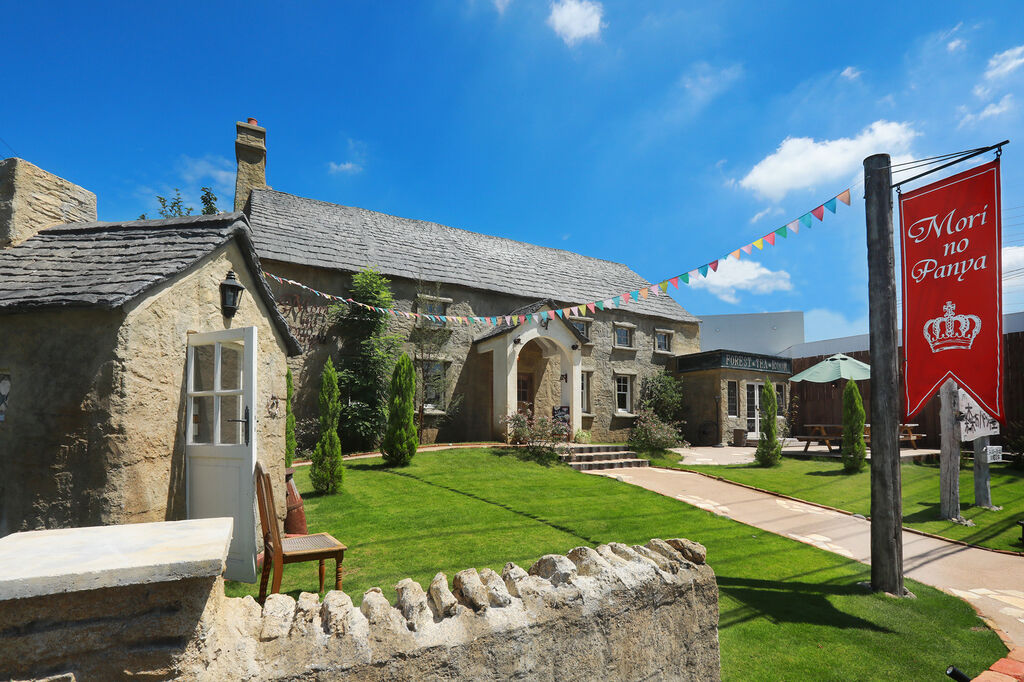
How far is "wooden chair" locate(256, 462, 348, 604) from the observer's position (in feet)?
13.1

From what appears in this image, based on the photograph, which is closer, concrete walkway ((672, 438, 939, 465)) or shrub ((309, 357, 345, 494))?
shrub ((309, 357, 345, 494))

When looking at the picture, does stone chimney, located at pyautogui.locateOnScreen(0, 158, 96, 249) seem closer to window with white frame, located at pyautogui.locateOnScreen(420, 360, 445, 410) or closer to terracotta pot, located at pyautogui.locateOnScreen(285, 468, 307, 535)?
terracotta pot, located at pyautogui.locateOnScreen(285, 468, 307, 535)

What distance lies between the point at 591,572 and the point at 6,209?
7.16 meters

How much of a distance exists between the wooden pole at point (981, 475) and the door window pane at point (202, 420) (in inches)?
445

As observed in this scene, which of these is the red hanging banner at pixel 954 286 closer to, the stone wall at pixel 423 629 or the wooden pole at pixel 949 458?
the wooden pole at pixel 949 458

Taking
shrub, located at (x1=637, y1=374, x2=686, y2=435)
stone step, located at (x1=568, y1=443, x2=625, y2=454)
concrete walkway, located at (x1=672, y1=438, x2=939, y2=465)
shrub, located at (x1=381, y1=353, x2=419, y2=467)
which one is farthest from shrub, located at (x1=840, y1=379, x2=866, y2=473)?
shrub, located at (x1=381, y1=353, x2=419, y2=467)

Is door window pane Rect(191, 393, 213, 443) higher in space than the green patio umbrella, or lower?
lower

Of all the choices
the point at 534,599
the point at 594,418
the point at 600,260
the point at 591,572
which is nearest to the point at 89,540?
the point at 534,599

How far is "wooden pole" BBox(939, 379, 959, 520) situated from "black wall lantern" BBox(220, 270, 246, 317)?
10.2 m

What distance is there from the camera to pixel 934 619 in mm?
4645

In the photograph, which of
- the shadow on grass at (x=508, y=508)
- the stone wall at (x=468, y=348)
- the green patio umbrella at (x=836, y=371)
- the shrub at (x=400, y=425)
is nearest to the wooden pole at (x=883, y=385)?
the shadow on grass at (x=508, y=508)

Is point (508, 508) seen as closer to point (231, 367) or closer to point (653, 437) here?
point (231, 367)

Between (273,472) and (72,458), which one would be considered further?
(273,472)

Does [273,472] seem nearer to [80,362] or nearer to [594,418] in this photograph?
[80,362]
